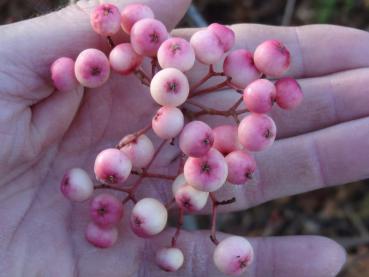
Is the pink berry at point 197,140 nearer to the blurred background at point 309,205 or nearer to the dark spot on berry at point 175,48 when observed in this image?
the dark spot on berry at point 175,48

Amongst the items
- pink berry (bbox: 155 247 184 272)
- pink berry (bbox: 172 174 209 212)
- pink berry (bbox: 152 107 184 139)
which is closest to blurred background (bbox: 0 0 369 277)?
pink berry (bbox: 155 247 184 272)

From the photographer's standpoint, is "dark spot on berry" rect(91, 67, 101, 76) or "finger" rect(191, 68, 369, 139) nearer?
"dark spot on berry" rect(91, 67, 101, 76)

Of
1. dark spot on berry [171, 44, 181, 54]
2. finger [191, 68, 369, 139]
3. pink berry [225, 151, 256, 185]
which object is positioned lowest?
finger [191, 68, 369, 139]

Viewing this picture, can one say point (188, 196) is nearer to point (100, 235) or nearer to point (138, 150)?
point (138, 150)

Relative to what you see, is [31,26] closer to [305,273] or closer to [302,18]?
[305,273]

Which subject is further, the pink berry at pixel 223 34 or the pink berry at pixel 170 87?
the pink berry at pixel 223 34

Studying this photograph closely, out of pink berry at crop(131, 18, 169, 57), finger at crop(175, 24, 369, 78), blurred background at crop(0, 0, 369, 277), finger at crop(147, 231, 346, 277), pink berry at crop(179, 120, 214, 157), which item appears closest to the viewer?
pink berry at crop(179, 120, 214, 157)

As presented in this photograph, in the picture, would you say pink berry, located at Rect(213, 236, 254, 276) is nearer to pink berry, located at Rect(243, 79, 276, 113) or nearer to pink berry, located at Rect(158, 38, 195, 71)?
pink berry, located at Rect(243, 79, 276, 113)

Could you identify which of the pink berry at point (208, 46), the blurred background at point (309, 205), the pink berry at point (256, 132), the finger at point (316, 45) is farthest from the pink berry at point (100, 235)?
the blurred background at point (309, 205)
